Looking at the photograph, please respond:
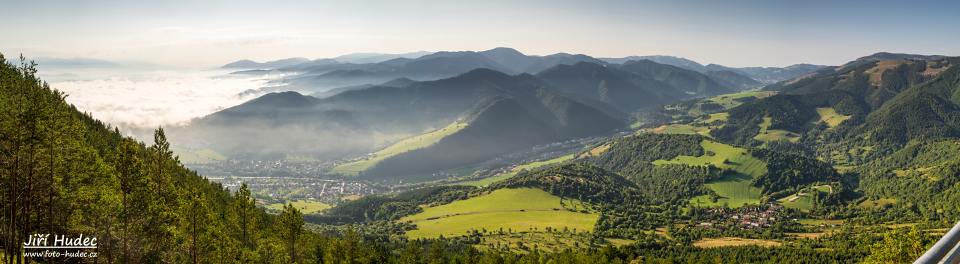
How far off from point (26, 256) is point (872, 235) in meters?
220

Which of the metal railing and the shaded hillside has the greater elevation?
the metal railing

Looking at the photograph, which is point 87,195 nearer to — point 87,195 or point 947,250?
point 87,195

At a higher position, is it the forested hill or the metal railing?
the metal railing

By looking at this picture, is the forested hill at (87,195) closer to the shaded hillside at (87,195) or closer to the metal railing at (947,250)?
the shaded hillside at (87,195)

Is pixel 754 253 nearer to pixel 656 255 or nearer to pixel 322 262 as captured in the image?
pixel 656 255

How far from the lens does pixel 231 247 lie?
194 ft

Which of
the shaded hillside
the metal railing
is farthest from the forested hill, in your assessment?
the metal railing

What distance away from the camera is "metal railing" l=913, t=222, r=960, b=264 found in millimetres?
9141

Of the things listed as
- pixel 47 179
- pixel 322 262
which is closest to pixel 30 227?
pixel 47 179

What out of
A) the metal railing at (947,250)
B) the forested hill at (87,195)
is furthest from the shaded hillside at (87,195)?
the metal railing at (947,250)

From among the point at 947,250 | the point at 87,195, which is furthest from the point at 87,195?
the point at 947,250

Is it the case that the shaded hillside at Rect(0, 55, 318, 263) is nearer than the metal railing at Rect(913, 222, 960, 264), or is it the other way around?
the metal railing at Rect(913, 222, 960, 264)

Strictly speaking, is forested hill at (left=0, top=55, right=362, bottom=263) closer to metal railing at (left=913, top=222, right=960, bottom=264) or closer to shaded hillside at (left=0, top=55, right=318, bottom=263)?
shaded hillside at (left=0, top=55, right=318, bottom=263)

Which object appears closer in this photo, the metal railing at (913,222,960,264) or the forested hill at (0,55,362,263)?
the metal railing at (913,222,960,264)
